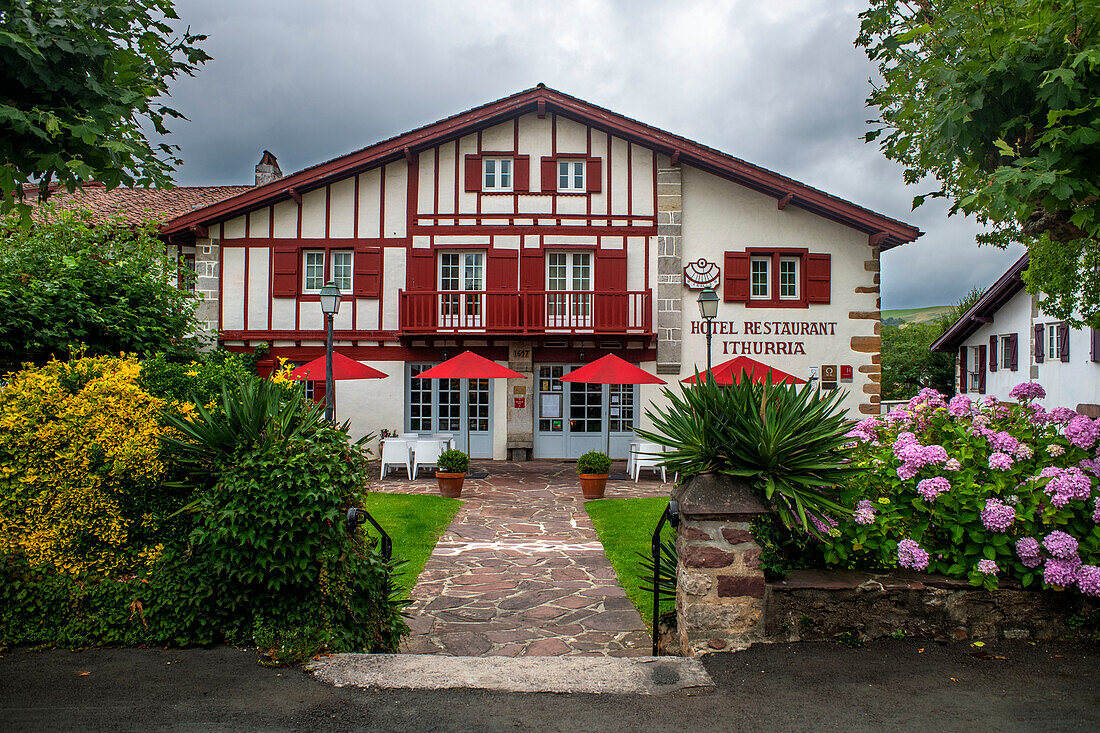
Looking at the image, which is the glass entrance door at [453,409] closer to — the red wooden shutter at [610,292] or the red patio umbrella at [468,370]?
the red patio umbrella at [468,370]

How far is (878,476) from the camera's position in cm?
415

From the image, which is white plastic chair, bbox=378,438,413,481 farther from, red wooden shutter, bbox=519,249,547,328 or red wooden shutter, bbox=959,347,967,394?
red wooden shutter, bbox=959,347,967,394

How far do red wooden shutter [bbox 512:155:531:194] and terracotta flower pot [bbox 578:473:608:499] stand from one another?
7370mm

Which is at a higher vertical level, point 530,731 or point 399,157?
point 399,157

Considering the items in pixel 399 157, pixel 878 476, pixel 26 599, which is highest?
pixel 399 157

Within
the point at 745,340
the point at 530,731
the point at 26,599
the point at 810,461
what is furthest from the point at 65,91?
the point at 745,340

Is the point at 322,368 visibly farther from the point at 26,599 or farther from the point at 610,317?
the point at 26,599

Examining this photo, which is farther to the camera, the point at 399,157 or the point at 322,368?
the point at 399,157

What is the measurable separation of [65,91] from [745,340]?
1363 centimetres

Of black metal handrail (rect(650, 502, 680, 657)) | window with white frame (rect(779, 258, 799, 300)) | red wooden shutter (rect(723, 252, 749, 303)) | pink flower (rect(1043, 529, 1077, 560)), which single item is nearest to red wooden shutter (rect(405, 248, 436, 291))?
red wooden shutter (rect(723, 252, 749, 303))

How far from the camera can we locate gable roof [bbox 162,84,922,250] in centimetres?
1522

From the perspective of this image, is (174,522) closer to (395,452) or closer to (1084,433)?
(1084,433)

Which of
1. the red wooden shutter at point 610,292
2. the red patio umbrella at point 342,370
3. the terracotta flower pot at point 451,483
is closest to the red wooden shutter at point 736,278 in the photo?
the red wooden shutter at point 610,292

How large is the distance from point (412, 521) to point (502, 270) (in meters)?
7.97
